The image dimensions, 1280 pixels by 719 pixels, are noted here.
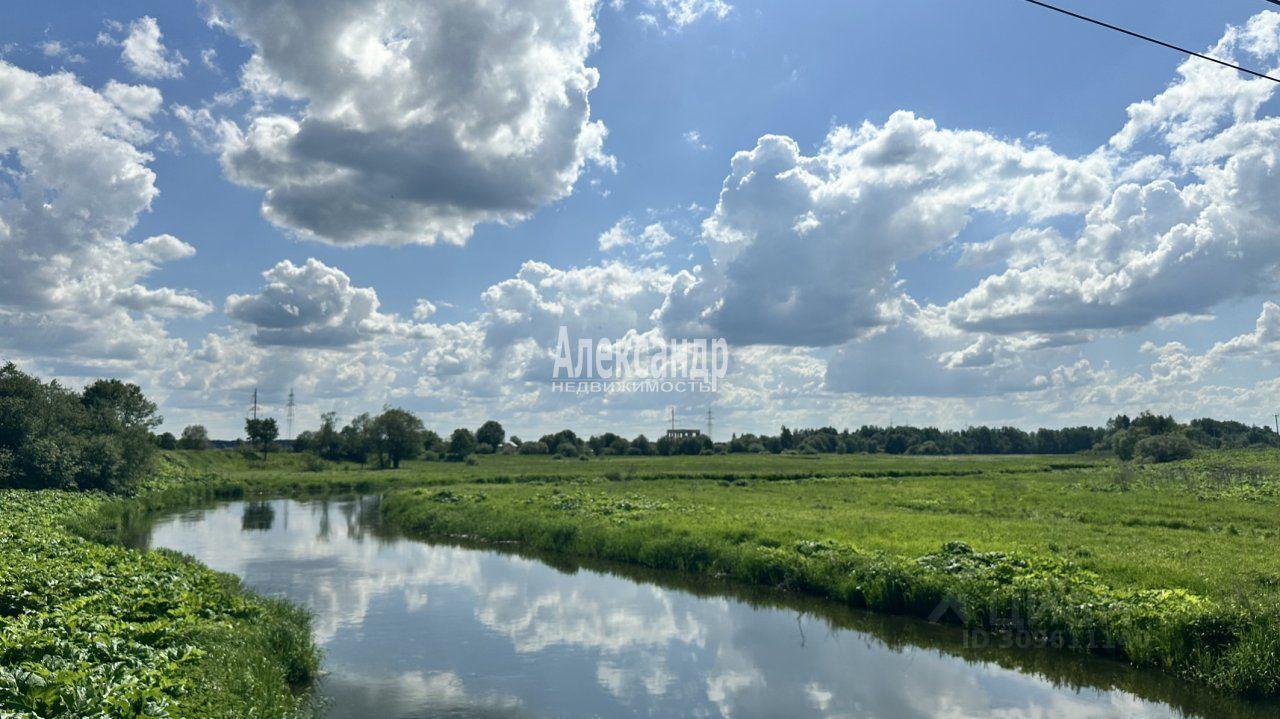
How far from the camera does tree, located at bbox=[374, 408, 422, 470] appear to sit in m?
111

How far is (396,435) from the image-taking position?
110500 mm

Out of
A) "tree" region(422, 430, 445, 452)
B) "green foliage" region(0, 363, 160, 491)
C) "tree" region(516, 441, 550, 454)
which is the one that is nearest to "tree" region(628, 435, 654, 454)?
"tree" region(516, 441, 550, 454)

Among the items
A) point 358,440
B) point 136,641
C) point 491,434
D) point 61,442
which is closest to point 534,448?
point 491,434

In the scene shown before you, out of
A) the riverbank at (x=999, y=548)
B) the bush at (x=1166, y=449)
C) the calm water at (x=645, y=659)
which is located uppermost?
the bush at (x=1166, y=449)

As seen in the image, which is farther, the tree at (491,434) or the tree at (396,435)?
the tree at (491,434)

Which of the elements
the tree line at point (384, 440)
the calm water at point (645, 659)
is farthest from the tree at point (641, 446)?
the calm water at point (645, 659)

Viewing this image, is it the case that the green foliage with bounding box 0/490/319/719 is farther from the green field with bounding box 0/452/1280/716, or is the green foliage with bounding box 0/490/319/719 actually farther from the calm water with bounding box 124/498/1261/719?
the calm water with bounding box 124/498/1261/719

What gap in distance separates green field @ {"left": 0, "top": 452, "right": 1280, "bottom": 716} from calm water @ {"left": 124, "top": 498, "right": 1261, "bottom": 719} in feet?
3.20

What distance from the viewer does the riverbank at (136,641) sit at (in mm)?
8867

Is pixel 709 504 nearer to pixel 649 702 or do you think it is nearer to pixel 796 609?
pixel 796 609

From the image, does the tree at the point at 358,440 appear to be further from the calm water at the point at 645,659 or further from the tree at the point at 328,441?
Result: the calm water at the point at 645,659

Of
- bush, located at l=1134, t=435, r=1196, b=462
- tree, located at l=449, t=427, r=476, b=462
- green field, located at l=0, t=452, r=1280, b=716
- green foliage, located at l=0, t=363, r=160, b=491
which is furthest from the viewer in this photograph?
tree, located at l=449, t=427, r=476, b=462

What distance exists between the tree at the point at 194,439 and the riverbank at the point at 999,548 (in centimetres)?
9733

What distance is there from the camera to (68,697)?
27.6 ft
